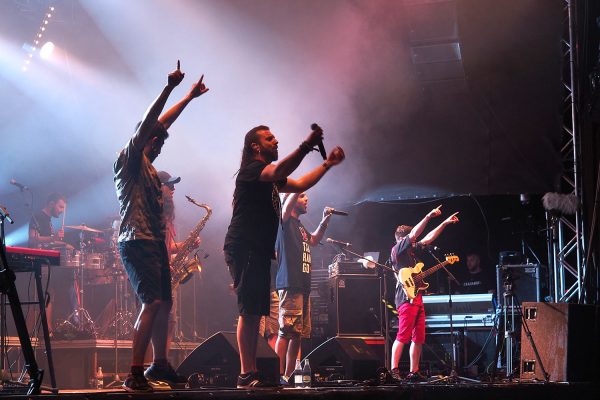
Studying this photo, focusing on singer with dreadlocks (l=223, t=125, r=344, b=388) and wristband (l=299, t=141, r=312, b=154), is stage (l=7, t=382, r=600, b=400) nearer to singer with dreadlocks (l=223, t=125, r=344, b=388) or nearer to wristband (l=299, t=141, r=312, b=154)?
singer with dreadlocks (l=223, t=125, r=344, b=388)

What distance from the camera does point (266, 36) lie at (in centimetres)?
1261

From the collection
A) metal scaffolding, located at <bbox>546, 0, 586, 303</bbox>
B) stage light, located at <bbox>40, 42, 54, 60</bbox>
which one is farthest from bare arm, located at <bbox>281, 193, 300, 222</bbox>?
stage light, located at <bbox>40, 42, 54, 60</bbox>

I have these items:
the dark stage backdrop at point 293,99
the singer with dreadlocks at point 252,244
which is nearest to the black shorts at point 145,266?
the singer with dreadlocks at point 252,244

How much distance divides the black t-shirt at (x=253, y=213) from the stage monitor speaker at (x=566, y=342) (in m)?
3.18

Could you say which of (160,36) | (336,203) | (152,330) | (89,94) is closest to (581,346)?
(152,330)

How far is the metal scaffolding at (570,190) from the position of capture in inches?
362

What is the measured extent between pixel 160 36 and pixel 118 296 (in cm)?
485

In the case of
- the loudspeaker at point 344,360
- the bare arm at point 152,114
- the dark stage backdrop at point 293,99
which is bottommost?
the loudspeaker at point 344,360

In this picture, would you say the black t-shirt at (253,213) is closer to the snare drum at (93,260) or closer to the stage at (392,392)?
the stage at (392,392)

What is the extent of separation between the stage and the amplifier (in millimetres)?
5655

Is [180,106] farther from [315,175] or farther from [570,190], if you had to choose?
[570,190]

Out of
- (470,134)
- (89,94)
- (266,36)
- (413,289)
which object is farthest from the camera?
(89,94)

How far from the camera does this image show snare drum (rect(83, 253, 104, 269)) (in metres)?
13.2

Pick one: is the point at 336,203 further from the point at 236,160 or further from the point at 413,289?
the point at 413,289
